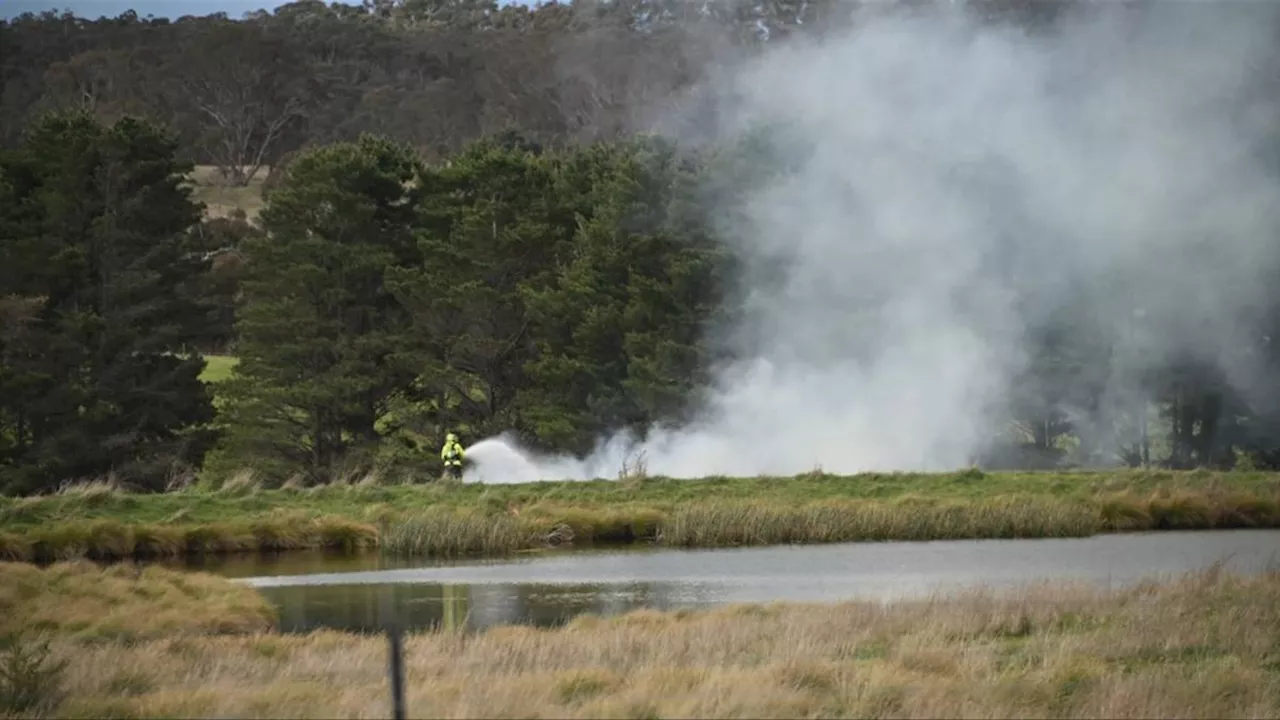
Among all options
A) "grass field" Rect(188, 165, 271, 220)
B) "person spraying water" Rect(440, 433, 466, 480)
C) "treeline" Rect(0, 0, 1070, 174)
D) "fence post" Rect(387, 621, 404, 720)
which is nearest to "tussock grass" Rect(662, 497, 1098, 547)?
"person spraying water" Rect(440, 433, 466, 480)

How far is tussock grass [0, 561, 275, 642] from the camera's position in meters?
21.6

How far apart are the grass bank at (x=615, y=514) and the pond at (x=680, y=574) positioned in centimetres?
112

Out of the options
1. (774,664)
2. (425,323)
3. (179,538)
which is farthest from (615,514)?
(425,323)

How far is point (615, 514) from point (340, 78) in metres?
118

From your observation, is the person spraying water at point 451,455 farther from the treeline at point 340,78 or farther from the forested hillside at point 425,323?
the treeline at point 340,78

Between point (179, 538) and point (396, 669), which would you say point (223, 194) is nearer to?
point (179, 538)

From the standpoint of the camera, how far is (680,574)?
29281mm

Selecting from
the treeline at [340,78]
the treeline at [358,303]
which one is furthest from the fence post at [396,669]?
the treeline at [340,78]

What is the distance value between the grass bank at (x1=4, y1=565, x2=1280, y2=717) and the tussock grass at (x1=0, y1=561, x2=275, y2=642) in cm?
40

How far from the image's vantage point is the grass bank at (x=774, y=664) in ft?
45.3

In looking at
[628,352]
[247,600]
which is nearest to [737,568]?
[247,600]

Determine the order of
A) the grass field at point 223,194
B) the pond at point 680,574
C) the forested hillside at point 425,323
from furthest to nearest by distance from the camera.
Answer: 1. the grass field at point 223,194
2. the forested hillside at point 425,323
3. the pond at point 680,574

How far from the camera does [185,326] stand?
5684cm

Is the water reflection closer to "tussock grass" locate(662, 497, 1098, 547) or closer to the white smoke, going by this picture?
"tussock grass" locate(662, 497, 1098, 547)
